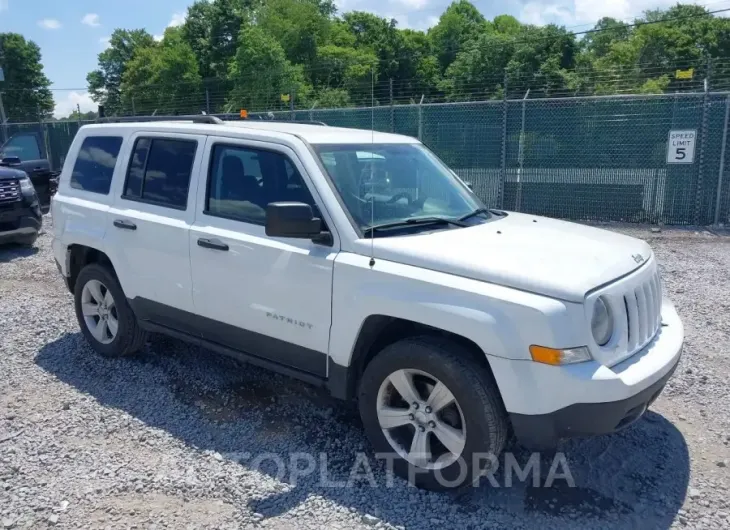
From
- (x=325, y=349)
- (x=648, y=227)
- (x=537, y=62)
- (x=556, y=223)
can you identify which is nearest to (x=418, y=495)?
(x=325, y=349)

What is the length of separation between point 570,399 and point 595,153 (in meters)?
9.54

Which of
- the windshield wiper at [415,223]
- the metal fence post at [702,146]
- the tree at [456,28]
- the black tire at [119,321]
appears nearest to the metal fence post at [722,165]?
→ the metal fence post at [702,146]

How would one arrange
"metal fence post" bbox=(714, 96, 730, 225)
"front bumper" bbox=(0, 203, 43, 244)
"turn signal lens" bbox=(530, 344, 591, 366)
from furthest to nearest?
"metal fence post" bbox=(714, 96, 730, 225) → "front bumper" bbox=(0, 203, 43, 244) → "turn signal lens" bbox=(530, 344, 591, 366)

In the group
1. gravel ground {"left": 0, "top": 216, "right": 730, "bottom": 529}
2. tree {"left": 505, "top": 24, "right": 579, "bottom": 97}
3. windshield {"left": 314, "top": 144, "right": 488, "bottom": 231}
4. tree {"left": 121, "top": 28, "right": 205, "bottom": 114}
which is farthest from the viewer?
tree {"left": 121, "top": 28, "right": 205, "bottom": 114}

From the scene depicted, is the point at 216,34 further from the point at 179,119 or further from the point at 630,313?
the point at 630,313

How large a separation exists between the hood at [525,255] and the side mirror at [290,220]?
0.33 meters

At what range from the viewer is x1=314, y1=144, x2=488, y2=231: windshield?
383 centimetres

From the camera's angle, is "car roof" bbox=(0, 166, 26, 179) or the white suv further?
"car roof" bbox=(0, 166, 26, 179)

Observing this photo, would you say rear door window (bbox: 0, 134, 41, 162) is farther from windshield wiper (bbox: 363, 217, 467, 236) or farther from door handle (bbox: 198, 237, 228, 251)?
windshield wiper (bbox: 363, 217, 467, 236)

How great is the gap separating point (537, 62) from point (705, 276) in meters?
37.1

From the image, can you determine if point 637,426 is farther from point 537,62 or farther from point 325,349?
point 537,62

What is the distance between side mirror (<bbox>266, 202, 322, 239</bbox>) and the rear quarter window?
218 cm

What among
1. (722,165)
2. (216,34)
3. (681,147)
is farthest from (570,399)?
(216,34)

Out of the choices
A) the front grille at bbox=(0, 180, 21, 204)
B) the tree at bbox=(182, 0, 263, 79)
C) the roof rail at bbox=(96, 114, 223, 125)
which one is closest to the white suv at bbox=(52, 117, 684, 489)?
the roof rail at bbox=(96, 114, 223, 125)
